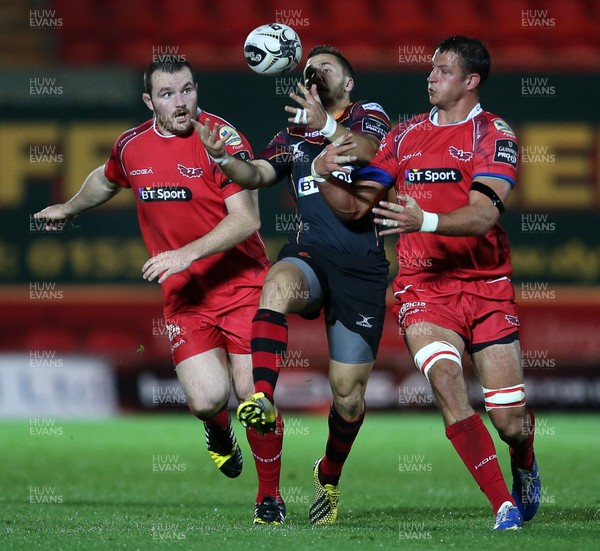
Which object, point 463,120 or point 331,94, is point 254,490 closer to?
point 331,94

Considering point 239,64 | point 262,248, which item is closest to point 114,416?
point 239,64

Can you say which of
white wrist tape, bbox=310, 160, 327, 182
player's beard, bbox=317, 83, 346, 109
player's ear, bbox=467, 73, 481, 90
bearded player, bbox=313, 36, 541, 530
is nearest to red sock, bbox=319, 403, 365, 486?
bearded player, bbox=313, 36, 541, 530

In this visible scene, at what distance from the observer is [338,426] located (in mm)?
6789

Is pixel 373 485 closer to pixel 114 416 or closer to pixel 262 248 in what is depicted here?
pixel 262 248

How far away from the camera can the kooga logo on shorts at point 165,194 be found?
6.95 m

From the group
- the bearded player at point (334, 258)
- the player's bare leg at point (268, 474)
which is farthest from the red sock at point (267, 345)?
the player's bare leg at point (268, 474)

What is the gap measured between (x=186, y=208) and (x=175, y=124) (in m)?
0.49

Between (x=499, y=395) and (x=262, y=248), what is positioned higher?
(x=262, y=248)

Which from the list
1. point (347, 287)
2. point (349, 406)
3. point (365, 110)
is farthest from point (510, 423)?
point (365, 110)

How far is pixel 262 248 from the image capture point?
24.0 ft

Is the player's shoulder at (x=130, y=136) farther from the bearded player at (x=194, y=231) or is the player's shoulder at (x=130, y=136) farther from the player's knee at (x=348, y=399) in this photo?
the player's knee at (x=348, y=399)

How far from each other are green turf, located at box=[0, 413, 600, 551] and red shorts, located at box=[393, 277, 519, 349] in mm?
1013

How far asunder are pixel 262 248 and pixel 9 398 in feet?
22.6

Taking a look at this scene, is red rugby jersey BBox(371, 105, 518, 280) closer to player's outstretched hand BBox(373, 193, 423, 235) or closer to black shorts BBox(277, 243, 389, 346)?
black shorts BBox(277, 243, 389, 346)
